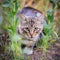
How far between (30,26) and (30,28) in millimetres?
24

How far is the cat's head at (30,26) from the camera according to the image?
3019 mm

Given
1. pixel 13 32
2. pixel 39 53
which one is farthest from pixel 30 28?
pixel 13 32

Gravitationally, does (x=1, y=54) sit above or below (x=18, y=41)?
below

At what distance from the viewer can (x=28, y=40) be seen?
3.04m

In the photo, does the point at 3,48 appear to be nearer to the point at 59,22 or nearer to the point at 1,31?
the point at 1,31

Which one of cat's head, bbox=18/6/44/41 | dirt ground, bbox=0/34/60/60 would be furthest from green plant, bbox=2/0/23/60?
cat's head, bbox=18/6/44/41

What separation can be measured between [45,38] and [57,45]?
621 millimetres

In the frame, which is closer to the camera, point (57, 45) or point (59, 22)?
point (57, 45)

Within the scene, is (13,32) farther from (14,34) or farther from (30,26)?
(30,26)

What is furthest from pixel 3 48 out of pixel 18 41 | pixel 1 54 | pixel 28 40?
pixel 18 41

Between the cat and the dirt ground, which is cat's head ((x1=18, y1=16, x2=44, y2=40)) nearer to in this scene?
the cat

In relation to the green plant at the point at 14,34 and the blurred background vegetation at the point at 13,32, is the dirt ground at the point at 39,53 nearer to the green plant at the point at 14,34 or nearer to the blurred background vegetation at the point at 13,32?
the blurred background vegetation at the point at 13,32

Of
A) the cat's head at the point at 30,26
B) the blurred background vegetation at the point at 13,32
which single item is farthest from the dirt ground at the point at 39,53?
the cat's head at the point at 30,26

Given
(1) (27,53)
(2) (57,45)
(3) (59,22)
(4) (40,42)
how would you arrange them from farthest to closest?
(3) (59,22) < (2) (57,45) < (4) (40,42) < (1) (27,53)
